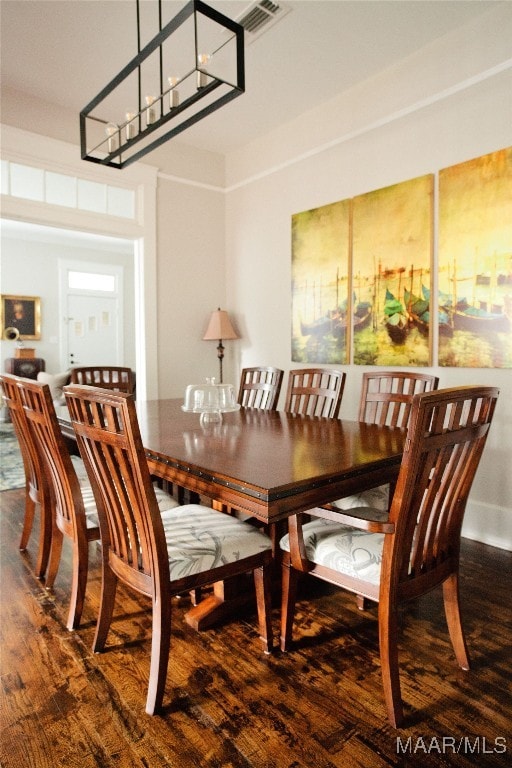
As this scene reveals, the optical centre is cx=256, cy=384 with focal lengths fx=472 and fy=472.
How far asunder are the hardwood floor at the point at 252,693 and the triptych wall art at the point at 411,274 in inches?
59.4

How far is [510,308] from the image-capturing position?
260 cm

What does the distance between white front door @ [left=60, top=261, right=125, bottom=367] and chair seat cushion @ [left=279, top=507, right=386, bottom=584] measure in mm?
7151

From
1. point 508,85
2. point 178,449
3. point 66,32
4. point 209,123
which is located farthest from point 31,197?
point 508,85

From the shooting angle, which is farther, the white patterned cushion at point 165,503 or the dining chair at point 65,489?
the white patterned cushion at point 165,503

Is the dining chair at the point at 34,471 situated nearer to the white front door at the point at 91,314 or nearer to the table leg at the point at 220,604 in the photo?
the table leg at the point at 220,604

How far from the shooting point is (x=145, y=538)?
4.50 feet

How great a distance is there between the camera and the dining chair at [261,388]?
113 inches

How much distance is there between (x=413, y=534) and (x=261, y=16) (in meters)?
2.87

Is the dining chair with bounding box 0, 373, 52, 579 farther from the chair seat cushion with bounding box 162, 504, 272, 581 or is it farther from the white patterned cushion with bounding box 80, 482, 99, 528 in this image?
the chair seat cushion with bounding box 162, 504, 272, 581

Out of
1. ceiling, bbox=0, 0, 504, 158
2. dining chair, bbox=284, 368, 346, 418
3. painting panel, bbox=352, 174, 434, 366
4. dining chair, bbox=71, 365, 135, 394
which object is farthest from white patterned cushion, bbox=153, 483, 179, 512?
ceiling, bbox=0, 0, 504, 158

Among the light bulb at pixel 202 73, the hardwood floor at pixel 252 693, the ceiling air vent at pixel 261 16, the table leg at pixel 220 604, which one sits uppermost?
the ceiling air vent at pixel 261 16

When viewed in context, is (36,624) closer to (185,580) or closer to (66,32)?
(185,580)

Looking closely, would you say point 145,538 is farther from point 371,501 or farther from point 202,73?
point 202,73

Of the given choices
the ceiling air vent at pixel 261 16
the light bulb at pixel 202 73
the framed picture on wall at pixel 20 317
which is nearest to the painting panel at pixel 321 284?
the ceiling air vent at pixel 261 16
